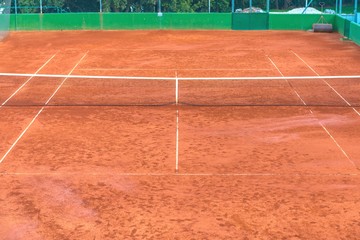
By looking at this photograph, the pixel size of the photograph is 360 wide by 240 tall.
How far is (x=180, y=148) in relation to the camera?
1608cm

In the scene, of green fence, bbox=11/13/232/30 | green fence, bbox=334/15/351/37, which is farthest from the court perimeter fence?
green fence, bbox=334/15/351/37

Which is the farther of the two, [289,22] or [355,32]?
[289,22]

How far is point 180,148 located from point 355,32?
2140 cm

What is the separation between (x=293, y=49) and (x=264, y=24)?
318 inches

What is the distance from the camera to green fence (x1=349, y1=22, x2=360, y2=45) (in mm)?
33938

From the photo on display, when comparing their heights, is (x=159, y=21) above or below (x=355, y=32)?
above

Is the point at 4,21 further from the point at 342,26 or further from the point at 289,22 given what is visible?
the point at 342,26

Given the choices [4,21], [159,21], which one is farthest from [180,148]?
[4,21]

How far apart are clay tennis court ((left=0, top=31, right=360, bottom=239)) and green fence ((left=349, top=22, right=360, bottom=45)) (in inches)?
162

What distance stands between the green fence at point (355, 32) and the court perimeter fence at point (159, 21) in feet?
16.2

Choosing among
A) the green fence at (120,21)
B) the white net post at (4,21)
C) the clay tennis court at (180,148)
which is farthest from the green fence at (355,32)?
the white net post at (4,21)

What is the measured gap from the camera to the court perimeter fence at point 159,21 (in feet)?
133

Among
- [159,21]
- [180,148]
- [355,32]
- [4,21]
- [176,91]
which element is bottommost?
[180,148]

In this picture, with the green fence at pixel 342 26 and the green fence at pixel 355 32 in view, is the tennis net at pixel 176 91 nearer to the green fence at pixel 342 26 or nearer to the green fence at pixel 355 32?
the green fence at pixel 355 32
